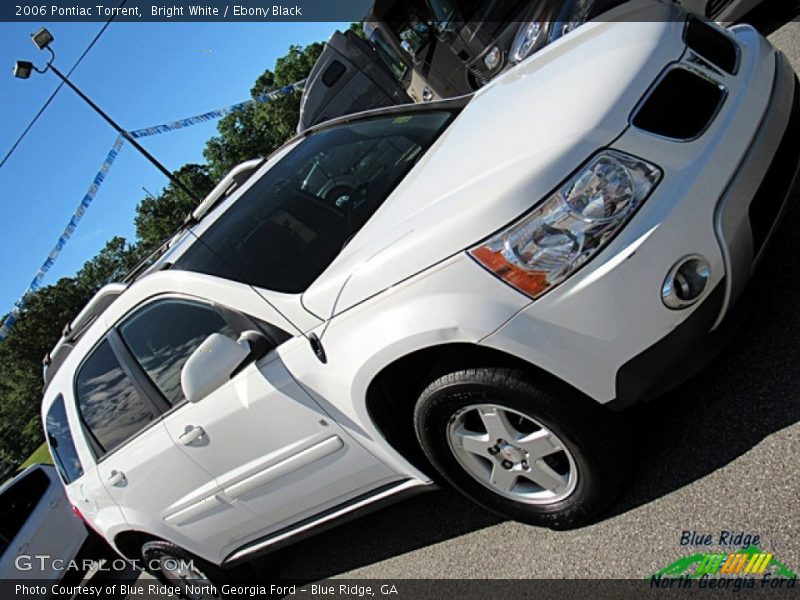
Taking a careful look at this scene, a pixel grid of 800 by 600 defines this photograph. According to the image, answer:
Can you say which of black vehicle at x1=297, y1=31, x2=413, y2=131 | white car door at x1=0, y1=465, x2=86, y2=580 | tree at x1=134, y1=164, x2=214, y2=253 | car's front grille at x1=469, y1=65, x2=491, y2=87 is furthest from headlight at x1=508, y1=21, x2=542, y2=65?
tree at x1=134, y1=164, x2=214, y2=253

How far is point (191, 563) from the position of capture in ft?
12.6

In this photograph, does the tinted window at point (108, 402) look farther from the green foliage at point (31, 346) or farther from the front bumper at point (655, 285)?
the green foliage at point (31, 346)

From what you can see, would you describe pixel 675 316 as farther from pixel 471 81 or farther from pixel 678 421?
pixel 471 81

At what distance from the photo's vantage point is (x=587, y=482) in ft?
8.00

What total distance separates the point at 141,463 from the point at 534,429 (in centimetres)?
208

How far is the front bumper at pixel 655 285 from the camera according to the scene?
83.6 inches

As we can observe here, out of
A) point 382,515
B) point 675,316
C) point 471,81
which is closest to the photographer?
point 675,316

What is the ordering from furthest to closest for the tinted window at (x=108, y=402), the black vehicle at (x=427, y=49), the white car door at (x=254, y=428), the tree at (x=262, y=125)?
the tree at (x=262, y=125) → the black vehicle at (x=427, y=49) → the tinted window at (x=108, y=402) → the white car door at (x=254, y=428)

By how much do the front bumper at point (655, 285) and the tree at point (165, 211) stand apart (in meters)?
43.5

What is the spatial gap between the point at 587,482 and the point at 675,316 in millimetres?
691

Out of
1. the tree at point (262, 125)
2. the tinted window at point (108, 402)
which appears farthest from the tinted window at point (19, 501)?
the tree at point (262, 125)

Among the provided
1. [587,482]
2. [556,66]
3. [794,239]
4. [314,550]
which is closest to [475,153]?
[556,66]

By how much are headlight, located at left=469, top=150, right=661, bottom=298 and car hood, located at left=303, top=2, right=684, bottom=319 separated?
4 centimetres

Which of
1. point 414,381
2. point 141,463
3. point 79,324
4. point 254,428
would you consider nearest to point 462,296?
point 414,381
